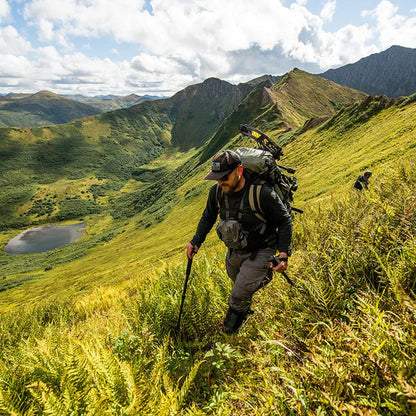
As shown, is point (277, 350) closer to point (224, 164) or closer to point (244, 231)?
point (244, 231)

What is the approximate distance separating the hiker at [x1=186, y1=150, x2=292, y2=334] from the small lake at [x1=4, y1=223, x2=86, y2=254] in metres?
183

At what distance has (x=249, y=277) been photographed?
3854 millimetres

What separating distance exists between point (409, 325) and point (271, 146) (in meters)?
4.11

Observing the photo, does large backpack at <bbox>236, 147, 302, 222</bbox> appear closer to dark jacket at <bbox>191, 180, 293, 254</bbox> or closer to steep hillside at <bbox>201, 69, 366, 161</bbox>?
dark jacket at <bbox>191, 180, 293, 254</bbox>

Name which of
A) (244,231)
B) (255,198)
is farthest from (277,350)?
(255,198)

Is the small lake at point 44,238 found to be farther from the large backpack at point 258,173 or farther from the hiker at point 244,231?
the large backpack at point 258,173

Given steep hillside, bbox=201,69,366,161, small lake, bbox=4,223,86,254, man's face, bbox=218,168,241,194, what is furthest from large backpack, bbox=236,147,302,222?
small lake, bbox=4,223,86,254

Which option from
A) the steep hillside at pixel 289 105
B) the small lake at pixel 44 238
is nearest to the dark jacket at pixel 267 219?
the steep hillside at pixel 289 105

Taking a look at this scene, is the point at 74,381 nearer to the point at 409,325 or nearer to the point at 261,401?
the point at 261,401

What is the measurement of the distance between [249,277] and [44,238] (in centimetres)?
20674

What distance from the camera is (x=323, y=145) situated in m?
44.6

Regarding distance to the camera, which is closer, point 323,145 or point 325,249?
point 325,249

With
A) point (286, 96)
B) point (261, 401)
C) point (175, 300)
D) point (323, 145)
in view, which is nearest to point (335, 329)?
point (261, 401)

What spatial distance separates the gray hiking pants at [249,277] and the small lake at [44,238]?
183 m
